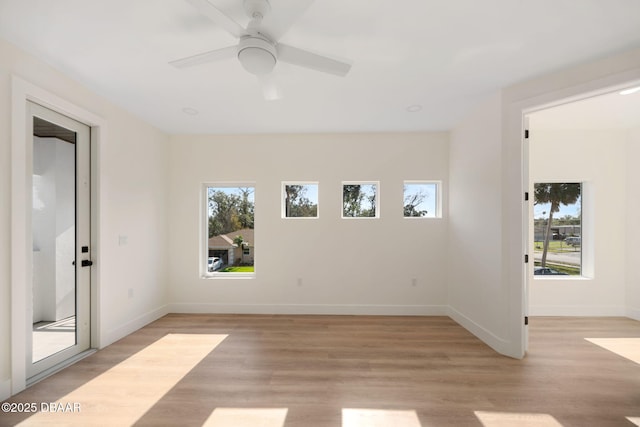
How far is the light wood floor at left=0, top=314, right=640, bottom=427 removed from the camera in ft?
6.23

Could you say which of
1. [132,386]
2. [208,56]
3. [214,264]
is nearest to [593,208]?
[208,56]

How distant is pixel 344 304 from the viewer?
4.05 meters

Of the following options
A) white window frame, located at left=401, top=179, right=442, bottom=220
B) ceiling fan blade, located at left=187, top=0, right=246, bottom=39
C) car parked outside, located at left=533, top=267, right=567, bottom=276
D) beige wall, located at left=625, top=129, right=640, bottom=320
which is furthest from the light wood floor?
ceiling fan blade, located at left=187, top=0, right=246, bottom=39

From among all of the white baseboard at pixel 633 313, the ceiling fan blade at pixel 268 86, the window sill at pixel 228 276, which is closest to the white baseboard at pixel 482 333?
the white baseboard at pixel 633 313

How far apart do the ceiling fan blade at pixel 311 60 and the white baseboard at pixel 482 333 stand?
120 inches

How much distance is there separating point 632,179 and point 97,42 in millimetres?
6461

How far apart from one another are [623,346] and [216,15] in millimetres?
4850

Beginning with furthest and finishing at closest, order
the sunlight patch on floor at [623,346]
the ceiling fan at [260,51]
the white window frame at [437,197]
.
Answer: the white window frame at [437,197], the sunlight patch on floor at [623,346], the ceiling fan at [260,51]

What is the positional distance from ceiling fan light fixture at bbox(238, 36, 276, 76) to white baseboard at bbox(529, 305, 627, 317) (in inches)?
187

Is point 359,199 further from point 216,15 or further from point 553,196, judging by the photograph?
point 216,15

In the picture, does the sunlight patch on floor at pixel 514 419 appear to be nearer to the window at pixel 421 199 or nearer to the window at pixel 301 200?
the window at pixel 421 199

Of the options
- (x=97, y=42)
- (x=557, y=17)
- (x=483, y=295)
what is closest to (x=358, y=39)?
(x=557, y=17)

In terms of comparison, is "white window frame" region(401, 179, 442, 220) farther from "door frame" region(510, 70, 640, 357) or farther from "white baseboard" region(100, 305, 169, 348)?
"white baseboard" region(100, 305, 169, 348)

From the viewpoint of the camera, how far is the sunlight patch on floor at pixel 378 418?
6.00ft
